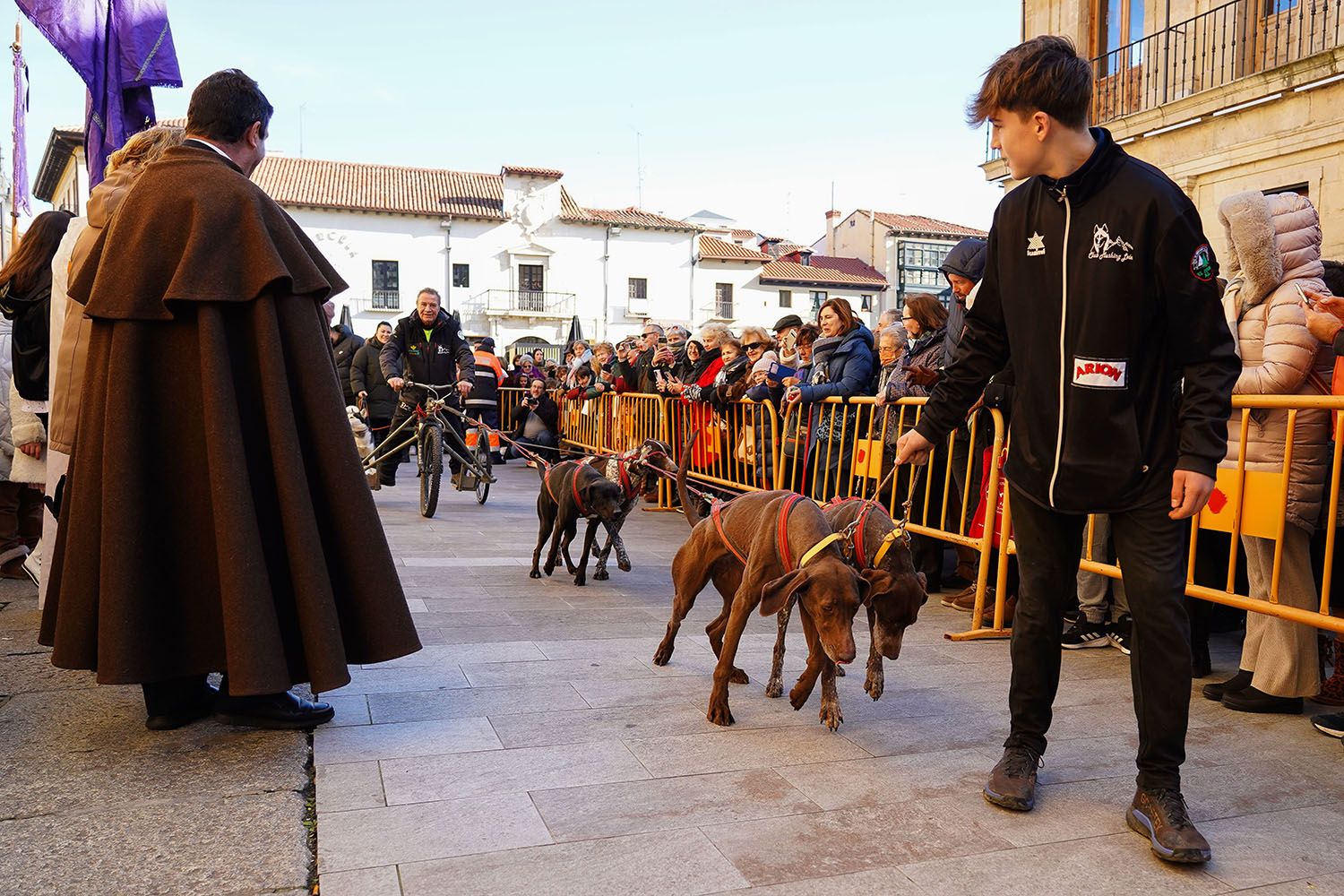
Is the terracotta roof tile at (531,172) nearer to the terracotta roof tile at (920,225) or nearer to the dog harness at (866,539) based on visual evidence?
Answer: the terracotta roof tile at (920,225)

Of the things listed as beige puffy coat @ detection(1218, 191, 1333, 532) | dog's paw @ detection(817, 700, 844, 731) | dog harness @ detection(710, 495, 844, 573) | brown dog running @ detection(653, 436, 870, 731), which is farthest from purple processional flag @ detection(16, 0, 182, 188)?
beige puffy coat @ detection(1218, 191, 1333, 532)

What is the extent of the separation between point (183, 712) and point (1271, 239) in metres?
4.55

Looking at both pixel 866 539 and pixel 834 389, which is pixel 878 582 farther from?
pixel 834 389

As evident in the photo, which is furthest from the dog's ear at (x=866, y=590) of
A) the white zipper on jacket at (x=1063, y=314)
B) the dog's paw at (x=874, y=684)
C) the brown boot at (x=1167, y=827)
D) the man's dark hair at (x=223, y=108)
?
the man's dark hair at (x=223, y=108)

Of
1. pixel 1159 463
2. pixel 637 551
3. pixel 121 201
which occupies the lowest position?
pixel 637 551

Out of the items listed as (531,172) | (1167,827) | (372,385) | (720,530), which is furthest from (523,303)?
(1167,827)

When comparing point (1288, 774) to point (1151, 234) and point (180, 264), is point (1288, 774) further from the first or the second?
point (180, 264)

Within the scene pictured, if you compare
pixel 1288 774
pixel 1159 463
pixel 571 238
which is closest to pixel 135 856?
pixel 1159 463

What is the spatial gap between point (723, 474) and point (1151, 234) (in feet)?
24.1

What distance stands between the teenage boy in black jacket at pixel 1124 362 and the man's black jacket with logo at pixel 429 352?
824 centimetres

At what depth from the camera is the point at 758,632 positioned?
5.58 m

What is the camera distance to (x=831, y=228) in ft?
210

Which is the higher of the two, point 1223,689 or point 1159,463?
point 1159,463

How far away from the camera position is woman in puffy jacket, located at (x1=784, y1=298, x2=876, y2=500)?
25.1ft
